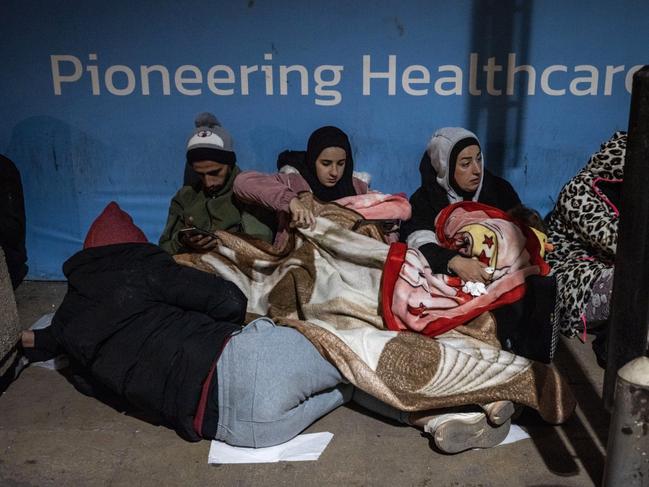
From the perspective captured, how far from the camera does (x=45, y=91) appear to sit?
4754 mm

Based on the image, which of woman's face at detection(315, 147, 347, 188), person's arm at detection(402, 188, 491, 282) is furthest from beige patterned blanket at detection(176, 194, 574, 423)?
woman's face at detection(315, 147, 347, 188)

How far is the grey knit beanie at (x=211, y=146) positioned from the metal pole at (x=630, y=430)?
2729 millimetres

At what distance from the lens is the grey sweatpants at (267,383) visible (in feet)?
10.1

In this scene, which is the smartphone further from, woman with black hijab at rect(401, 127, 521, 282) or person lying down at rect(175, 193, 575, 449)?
woman with black hijab at rect(401, 127, 521, 282)

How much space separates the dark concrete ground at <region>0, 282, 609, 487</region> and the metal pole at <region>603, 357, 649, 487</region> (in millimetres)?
500

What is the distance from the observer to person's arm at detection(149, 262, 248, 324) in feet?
10.7

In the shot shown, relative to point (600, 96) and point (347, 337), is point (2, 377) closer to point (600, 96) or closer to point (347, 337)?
point (347, 337)

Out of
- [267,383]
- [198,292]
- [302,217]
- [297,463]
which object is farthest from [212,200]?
[297,463]

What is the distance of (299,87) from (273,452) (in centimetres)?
236

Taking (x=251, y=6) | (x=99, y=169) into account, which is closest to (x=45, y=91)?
(x=99, y=169)

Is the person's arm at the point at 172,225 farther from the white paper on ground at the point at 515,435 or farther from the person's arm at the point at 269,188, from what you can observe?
the white paper on ground at the point at 515,435

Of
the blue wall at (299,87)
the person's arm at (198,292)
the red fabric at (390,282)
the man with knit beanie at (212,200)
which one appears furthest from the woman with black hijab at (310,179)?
the person's arm at (198,292)

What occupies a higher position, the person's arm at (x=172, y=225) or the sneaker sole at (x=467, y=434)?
the person's arm at (x=172, y=225)

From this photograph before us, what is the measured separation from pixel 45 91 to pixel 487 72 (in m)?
2.72
